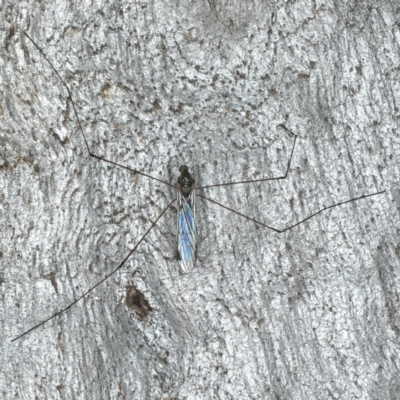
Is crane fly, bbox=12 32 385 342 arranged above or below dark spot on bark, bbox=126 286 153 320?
above

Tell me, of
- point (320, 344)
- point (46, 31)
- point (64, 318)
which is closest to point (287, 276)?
point (320, 344)

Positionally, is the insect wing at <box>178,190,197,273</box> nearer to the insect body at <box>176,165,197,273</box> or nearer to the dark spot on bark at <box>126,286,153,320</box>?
the insect body at <box>176,165,197,273</box>

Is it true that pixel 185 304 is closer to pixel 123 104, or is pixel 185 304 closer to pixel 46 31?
pixel 123 104

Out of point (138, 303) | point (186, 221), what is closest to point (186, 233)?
point (186, 221)

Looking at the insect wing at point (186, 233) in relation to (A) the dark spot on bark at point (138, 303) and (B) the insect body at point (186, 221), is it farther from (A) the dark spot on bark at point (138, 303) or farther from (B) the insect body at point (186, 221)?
(A) the dark spot on bark at point (138, 303)

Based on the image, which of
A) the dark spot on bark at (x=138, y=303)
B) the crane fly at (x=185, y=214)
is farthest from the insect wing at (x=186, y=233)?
the dark spot on bark at (x=138, y=303)

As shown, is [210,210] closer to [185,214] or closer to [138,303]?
[185,214]

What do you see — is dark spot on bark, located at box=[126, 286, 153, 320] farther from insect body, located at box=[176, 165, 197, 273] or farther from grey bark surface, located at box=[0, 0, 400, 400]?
insect body, located at box=[176, 165, 197, 273]

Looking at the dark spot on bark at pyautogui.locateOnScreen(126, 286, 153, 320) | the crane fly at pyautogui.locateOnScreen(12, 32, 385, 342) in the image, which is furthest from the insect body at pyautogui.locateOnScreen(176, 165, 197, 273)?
the dark spot on bark at pyautogui.locateOnScreen(126, 286, 153, 320)
